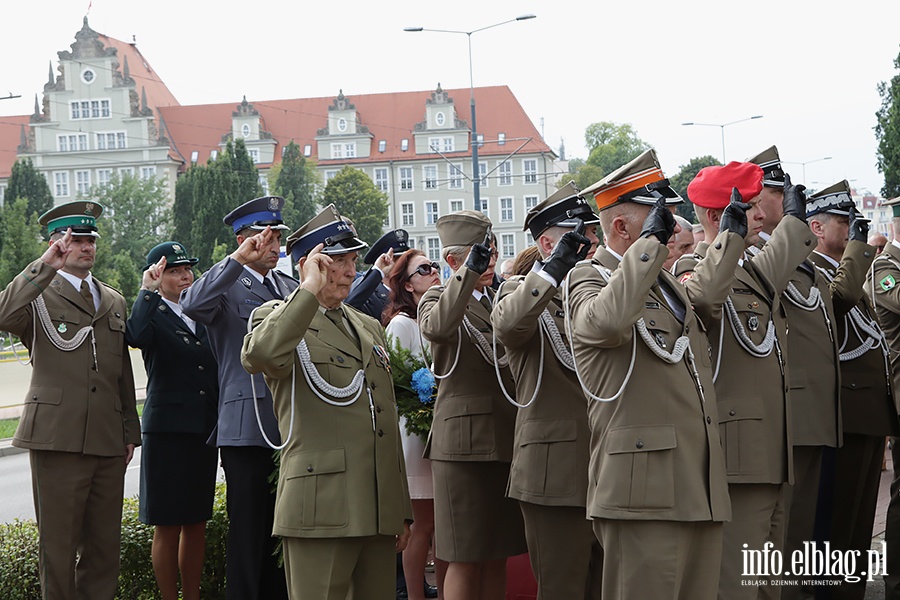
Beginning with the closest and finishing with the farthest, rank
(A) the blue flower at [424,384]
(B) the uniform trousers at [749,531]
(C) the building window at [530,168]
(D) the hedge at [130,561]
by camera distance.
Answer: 1. (B) the uniform trousers at [749,531]
2. (D) the hedge at [130,561]
3. (A) the blue flower at [424,384]
4. (C) the building window at [530,168]

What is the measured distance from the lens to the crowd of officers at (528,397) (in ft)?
13.7

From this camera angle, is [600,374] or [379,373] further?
[379,373]

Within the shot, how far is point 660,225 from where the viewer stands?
4.21m

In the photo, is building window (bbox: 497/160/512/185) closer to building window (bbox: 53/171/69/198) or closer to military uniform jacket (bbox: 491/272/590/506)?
building window (bbox: 53/171/69/198)

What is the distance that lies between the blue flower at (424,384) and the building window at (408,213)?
89.9 meters

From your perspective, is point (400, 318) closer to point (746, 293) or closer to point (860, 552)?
point (746, 293)

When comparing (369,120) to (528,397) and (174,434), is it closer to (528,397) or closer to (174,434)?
(174,434)

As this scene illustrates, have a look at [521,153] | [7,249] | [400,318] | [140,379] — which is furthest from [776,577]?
[521,153]

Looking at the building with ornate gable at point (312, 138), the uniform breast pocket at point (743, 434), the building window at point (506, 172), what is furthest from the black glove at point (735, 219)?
the building window at point (506, 172)

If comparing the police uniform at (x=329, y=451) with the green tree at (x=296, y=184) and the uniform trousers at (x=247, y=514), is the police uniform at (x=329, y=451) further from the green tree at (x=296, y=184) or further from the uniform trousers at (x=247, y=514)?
the green tree at (x=296, y=184)

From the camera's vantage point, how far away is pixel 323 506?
439cm

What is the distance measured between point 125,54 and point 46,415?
93.3 m

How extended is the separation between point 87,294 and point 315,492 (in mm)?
2335

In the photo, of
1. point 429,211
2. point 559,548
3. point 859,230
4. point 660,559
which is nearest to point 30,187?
point 429,211
